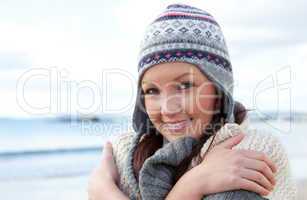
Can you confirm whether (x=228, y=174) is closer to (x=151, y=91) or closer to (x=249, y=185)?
(x=249, y=185)

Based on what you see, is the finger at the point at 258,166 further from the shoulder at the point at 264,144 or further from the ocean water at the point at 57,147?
the ocean water at the point at 57,147

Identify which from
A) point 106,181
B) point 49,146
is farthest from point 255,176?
point 49,146

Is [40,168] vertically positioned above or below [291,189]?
below

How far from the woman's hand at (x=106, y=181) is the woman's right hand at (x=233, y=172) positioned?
327 millimetres

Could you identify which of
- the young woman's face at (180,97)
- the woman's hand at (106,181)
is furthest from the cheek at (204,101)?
the woman's hand at (106,181)

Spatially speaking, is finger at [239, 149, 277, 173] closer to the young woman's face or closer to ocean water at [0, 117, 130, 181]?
the young woman's face

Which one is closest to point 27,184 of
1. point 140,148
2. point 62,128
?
point 140,148

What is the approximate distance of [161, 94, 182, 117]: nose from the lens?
1.47 m

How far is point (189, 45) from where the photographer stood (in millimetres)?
1493

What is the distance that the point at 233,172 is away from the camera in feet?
4.24

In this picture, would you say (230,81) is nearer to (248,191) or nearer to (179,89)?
(179,89)

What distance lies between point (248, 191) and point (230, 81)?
413mm

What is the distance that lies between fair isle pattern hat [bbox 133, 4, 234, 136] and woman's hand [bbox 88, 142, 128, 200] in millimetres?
286

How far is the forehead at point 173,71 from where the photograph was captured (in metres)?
1.46
